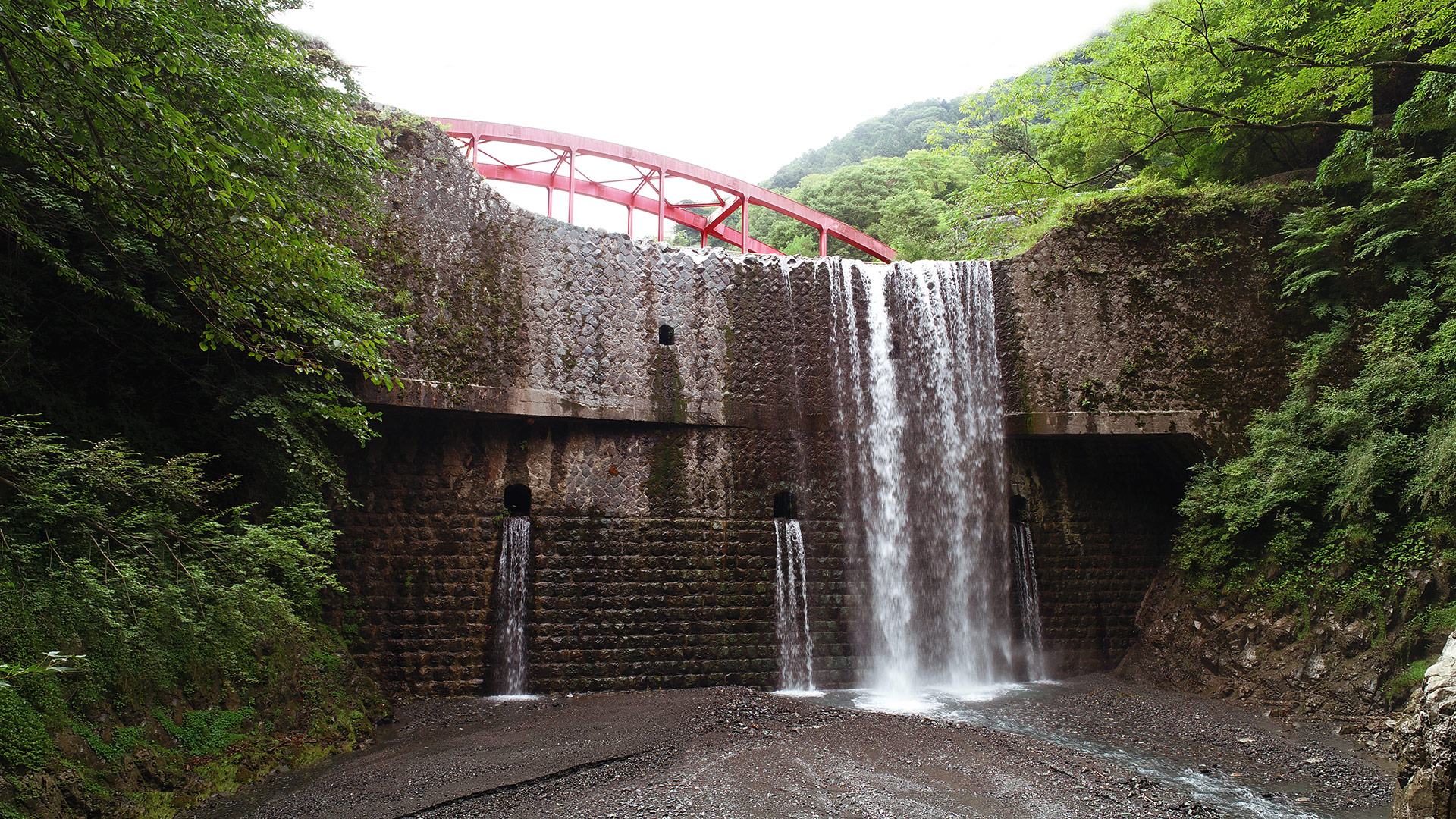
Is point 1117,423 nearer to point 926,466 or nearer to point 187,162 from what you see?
point 926,466

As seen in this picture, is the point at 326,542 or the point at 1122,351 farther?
the point at 1122,351

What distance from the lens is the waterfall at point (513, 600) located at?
27.2 ft

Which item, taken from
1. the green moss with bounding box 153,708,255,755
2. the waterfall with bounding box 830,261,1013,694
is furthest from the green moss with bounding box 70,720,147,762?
the waterfall with bounding box 830,261,1013,694

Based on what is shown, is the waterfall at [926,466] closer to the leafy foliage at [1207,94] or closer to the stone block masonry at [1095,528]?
the stone block masonry at [1095,528]

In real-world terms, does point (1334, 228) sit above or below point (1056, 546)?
above

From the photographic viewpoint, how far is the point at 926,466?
390 inches

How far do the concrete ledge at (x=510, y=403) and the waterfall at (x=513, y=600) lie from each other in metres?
1.33

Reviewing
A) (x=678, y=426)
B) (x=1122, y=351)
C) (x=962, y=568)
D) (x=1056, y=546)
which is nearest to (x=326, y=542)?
(x=678, y=426)

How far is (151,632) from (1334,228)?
12957 mm

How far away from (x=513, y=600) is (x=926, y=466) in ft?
18.0

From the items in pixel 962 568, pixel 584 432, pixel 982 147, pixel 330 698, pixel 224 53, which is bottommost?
pixel 330 698

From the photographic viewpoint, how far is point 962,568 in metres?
9.76

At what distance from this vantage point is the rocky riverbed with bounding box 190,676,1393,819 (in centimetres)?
495

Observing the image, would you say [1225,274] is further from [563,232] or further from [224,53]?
[224,53]
